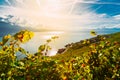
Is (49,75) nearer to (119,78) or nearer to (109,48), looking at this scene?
(119,78)

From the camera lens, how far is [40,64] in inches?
283

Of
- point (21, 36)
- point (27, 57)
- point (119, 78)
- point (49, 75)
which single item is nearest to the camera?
point (21, 36)

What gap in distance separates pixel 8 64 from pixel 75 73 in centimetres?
180

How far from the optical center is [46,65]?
723 centimetres

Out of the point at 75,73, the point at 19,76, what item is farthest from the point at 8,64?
the point at 75,73

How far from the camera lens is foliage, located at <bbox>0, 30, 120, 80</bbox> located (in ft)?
22.0

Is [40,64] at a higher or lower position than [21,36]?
lower

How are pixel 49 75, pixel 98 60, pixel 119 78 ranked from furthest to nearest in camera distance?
1. pixel 98 60
2. pixel 119 78
3. pixel 49 75

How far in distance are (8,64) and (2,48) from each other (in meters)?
0.48

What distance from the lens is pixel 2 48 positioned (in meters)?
7.01

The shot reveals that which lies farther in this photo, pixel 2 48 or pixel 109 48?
pixel 109 48

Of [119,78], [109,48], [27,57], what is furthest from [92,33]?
[27,57]

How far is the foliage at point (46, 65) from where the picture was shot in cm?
670

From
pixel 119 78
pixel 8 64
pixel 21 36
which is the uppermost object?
pixel 21 36
